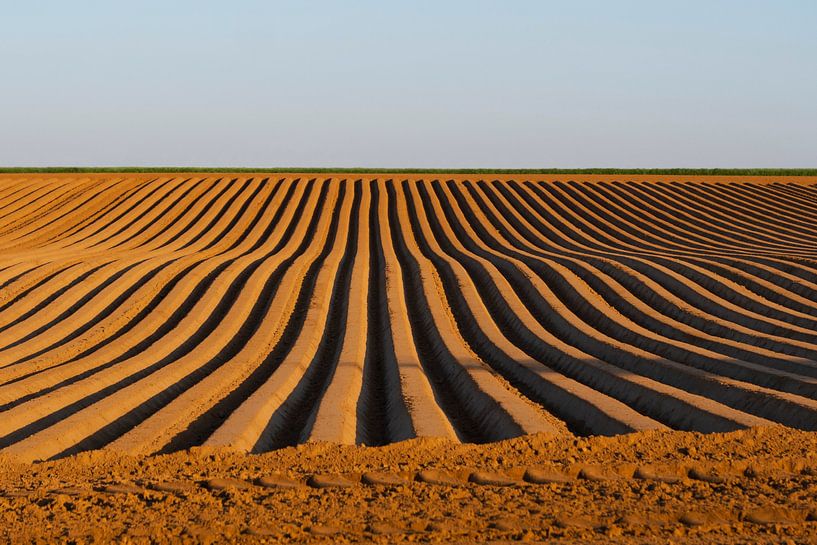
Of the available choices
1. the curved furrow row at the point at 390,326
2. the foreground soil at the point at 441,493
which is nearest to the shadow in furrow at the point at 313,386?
the curved furrow row at the point at 390,326

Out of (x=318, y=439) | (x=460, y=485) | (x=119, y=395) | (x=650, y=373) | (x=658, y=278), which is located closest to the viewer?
(x=460, y=485)

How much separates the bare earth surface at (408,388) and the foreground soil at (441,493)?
0.06ft

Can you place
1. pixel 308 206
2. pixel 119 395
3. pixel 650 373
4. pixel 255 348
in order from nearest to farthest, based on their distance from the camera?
pixel 119 395, pixel 650 373, pixel 255 348, pixel 308 206

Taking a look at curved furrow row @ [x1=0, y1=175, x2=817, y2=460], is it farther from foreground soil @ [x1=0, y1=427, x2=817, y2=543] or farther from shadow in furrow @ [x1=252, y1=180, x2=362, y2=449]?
foreground soil @ [x1=0, y1=427, x2=817, y2=543]

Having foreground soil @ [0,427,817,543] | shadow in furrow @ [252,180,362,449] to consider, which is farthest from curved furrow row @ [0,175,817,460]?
foreground soil @ [0,427,817,543]

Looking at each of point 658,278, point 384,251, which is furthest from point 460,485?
point 384,251

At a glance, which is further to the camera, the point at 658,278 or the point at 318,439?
→ the point at 658,278

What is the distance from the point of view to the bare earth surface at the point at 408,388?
4445 mm

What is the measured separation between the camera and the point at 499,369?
913cm

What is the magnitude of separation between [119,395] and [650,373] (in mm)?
5153

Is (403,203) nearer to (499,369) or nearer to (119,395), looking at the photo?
(499,369)

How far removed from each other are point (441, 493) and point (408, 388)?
3.10 meters

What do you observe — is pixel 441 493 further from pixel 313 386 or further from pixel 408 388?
pixel 313 386

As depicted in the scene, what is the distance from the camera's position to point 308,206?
26.5 meters
